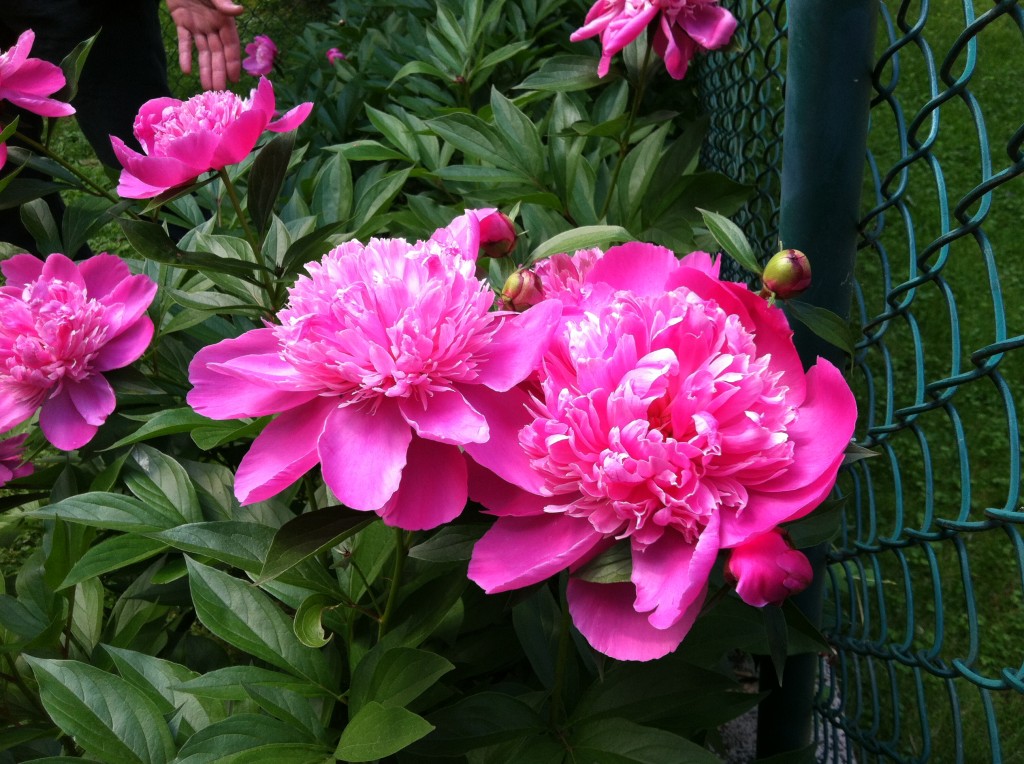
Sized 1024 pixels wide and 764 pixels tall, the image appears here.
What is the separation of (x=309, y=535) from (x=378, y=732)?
0.63 feet

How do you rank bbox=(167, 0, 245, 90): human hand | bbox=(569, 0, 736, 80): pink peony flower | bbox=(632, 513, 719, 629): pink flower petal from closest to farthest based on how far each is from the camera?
bbox=(632, 513, 719, 629): pink flower petal → bbox=(569, 0, 736, 80): pink peony flower → bbox=(167, 0, 245, 90): human hand

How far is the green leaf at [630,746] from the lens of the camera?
2.44 feet

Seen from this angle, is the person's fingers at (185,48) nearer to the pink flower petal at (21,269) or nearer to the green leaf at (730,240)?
the pink flower petal at (21,269)

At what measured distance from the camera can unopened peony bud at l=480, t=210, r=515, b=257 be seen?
733mm

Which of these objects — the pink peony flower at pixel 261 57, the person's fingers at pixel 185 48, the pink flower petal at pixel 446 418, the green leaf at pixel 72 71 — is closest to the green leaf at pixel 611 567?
the pink flower petal at pixel 446 418

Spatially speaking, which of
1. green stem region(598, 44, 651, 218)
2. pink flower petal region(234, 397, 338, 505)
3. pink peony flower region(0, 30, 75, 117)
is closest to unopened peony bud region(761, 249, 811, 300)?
pink flower petal region(234, 397, 338, 505)

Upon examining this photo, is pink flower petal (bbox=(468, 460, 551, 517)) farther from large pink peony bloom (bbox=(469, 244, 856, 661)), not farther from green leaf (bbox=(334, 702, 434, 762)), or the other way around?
green leaf (bbox=(334, 702, 434, 762))

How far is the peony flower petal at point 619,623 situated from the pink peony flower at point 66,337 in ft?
2.18

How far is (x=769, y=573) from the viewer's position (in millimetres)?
482

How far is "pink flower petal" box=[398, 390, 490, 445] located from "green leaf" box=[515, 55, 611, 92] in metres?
0.87

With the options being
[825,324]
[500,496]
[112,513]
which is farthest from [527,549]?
[112,513]

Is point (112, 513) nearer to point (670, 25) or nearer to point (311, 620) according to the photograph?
point (311, 620)

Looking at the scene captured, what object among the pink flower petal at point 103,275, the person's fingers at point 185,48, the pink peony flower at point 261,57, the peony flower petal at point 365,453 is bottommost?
A: the pink peony flower at point 261,57

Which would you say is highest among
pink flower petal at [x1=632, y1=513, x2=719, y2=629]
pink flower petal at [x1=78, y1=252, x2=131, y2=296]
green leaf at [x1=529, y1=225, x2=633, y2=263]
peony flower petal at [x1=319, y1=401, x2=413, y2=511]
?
peony flower petal at [x1=319, y1=401, x2=413, y2=511]
